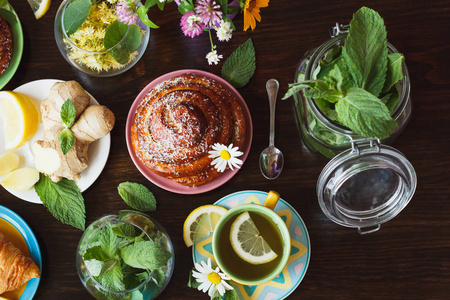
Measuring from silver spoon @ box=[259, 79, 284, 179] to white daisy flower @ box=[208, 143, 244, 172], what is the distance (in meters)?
0.09

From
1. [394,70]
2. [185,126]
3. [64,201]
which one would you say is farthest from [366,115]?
[64,201]

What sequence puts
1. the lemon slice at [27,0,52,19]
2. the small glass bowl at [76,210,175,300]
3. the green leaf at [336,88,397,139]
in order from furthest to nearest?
the lemon slice at [27,0,52,19] < the small glass bowl at [76,210,175,300] < the green leaf at [336,88,397,139]

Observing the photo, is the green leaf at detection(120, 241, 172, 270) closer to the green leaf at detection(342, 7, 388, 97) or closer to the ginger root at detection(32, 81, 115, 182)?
the ginger root at detection(32, 81, 115, 182)

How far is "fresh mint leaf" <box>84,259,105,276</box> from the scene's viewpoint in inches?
46.1

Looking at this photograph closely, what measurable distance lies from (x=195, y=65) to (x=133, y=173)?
1.22 ft

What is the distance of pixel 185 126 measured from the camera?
3.96 feet

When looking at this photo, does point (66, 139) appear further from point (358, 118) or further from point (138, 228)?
point (358, 118)

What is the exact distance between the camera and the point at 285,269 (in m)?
1.30

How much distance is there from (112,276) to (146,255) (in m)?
0.10

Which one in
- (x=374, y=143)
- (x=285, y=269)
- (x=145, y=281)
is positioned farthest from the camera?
(x=285, y=269)

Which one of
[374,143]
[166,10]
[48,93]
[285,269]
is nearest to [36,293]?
[48,93]

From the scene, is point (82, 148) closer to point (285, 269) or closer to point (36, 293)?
point (36, 293)

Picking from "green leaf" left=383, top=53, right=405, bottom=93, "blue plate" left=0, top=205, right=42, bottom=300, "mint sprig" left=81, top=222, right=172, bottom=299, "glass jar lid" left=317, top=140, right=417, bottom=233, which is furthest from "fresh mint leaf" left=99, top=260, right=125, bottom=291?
"green leaf" left=383, top=53, right=405, bottom=93

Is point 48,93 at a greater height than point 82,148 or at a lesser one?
greater
